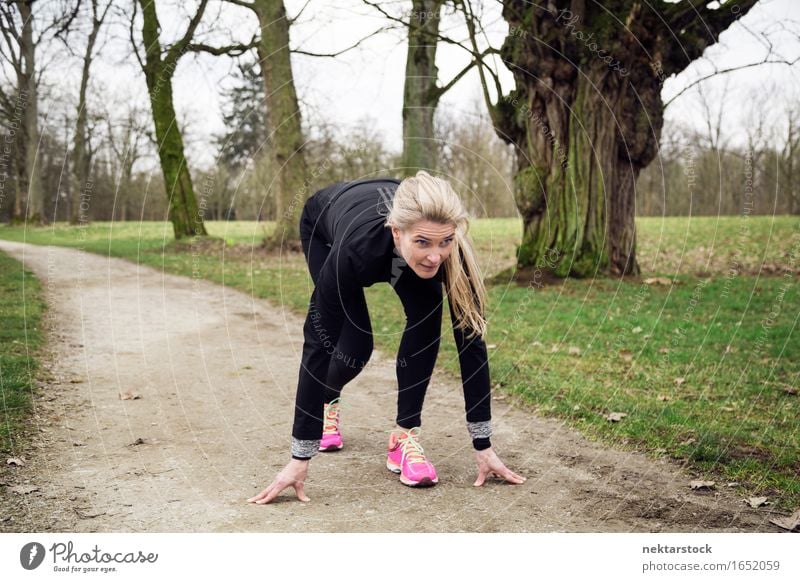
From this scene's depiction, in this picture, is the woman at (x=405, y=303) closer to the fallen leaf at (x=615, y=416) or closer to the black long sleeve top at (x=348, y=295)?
the black long sleeve top at (x=348, y=295)

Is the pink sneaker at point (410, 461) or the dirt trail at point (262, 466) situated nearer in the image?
the dirt trail at point (262, 466)

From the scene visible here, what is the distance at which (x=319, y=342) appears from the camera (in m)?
3.48

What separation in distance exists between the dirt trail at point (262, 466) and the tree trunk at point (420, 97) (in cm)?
Result: 299

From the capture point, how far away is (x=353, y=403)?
571cm

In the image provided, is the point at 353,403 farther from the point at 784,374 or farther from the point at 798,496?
the point at 784,374

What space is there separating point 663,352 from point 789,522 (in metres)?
3.60

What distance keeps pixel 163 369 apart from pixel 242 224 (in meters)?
17.3

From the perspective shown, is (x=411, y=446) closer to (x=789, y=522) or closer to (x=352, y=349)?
(x=352, y=349)

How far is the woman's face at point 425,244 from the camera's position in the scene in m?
3.34

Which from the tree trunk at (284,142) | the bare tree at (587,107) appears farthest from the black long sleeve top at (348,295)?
the tree trunk at (284,142)

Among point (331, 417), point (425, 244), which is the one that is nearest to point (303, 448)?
point (331, 417)

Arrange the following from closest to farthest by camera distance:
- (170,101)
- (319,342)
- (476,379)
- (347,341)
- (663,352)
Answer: (319,342), (476,379), (347,341), (663,352), (170,101)

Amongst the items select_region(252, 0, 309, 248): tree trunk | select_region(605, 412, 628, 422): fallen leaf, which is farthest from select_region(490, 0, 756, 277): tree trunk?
select_region(605, 412, 628, 422): fallen leaf
